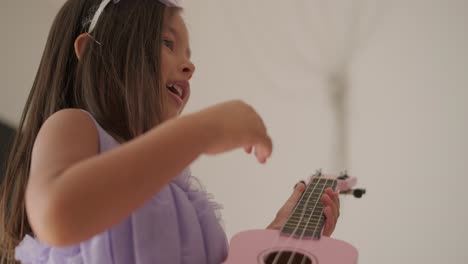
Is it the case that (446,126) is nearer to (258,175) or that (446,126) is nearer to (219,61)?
(258,175)

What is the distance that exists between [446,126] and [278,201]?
0.51 meters

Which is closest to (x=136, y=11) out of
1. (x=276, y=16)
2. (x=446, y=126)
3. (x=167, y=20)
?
(x=167, y=20)

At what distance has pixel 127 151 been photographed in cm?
30

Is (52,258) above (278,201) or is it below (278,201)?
above

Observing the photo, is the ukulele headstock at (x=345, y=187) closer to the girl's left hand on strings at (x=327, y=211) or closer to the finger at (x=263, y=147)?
the girl's left hand on strings at (x=327, y=211)

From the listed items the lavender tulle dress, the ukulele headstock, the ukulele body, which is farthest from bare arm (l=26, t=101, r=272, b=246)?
the ukulele headstock

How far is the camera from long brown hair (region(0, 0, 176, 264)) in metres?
0.55

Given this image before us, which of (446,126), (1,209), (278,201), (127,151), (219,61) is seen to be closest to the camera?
(127,151)

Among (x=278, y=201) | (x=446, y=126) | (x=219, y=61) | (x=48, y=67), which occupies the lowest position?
(x=278, y=201)

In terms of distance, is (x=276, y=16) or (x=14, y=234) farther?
(x=276, y=16)

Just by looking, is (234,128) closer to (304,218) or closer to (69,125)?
(69,125)

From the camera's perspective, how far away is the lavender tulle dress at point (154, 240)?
18.0 inches

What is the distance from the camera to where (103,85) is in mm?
554

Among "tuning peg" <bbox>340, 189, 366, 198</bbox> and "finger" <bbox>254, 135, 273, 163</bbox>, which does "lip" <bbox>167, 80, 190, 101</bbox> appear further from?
"tuning peg" <bbox>340, 189, 366, 198</bbox>
